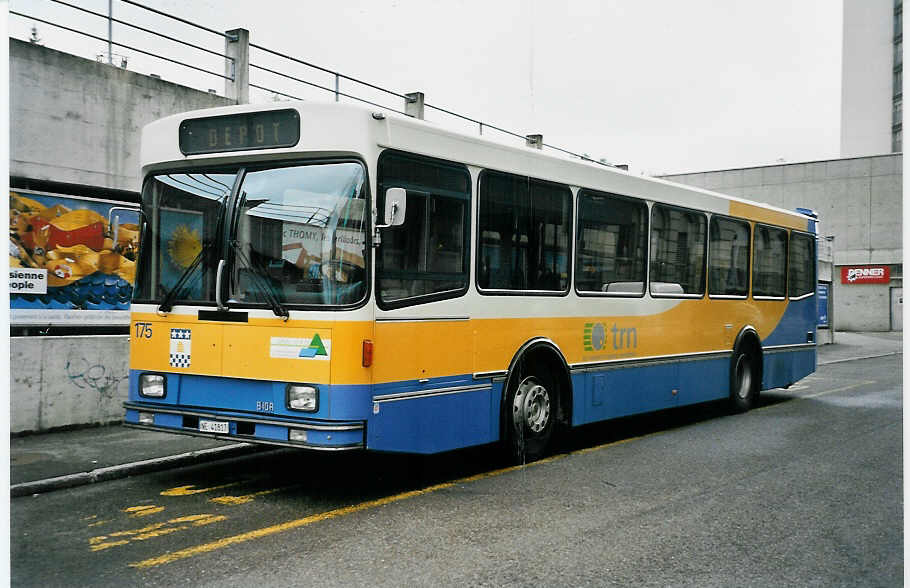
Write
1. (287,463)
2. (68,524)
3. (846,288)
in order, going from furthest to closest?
(846,288) → (287,463) → (68,524)

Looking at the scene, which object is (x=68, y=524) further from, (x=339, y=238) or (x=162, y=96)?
(x=162, y=96)

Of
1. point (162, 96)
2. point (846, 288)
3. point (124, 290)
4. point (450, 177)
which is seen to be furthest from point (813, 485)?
point (846, 288)

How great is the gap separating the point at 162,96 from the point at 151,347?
451cm

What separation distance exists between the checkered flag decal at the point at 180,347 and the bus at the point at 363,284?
15mm

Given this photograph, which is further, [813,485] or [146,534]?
[813,485]

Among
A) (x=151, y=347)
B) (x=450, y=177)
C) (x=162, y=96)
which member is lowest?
(x=151, y=347)

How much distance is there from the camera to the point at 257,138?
7.05 meters

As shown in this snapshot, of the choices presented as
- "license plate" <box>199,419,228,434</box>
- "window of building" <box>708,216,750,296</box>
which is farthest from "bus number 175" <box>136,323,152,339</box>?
"window of building" <box>708,216,750,296</box>

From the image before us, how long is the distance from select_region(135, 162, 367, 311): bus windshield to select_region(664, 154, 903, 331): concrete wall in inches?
1380

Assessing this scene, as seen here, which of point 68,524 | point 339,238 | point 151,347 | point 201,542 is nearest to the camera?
point 201,542

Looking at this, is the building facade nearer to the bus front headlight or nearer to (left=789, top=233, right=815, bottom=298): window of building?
(left=789, top=233, right=815, bottom=298): window of building

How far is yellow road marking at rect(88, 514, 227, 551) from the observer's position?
5754 mm

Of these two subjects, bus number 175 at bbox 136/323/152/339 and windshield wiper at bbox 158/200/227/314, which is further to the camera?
bus number 175 at bbox 136/323/152/339

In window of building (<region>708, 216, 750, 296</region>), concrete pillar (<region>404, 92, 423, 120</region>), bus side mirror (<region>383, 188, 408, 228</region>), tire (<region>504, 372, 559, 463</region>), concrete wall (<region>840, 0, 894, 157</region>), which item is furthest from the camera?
concrete wall (<region>840, 0, 894, 157</region>)
